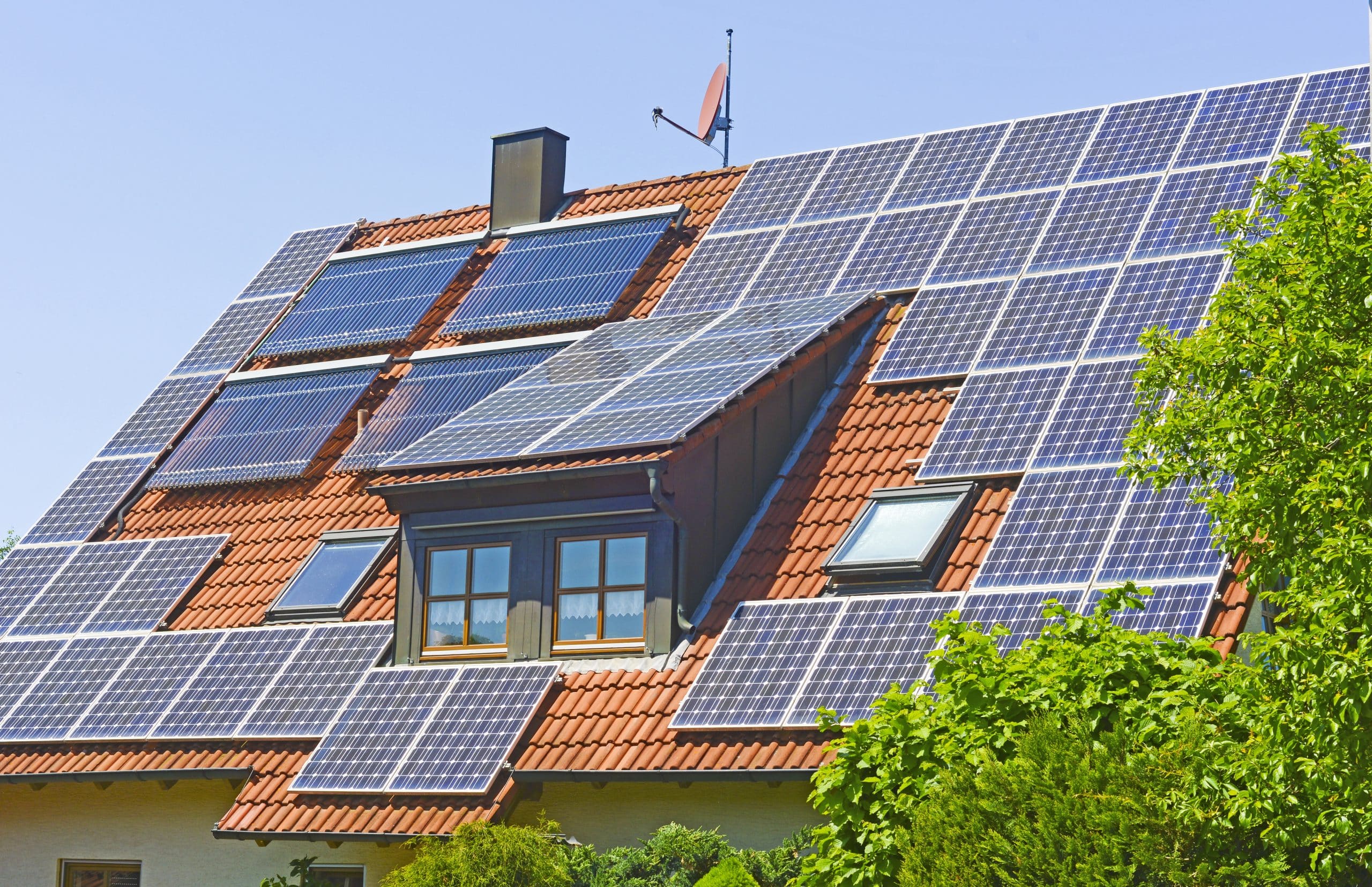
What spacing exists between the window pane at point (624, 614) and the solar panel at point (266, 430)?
697 centimetres

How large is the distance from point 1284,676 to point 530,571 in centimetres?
1136

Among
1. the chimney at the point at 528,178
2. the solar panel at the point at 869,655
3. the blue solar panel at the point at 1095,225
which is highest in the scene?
the chimney at the point at 528,178

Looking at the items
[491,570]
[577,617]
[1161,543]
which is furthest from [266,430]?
[1161,543]

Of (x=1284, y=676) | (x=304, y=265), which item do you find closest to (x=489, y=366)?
(x=304, y=265)

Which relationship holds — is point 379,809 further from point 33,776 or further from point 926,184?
point 926,184

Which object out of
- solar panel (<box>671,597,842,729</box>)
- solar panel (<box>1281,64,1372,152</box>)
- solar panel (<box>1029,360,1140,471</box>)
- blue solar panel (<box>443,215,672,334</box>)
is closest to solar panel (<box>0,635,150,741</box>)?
blue solar panel (<box>443,215,672,334</box>)

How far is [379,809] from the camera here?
18.2 metres

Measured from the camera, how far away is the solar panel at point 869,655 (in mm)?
16312

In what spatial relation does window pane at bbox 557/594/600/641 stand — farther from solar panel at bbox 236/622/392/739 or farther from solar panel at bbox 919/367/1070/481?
solar panel at bbox 919/367/1070/481

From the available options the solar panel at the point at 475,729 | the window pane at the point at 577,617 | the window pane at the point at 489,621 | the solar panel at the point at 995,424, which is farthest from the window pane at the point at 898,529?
the window pane at the point at 489,621

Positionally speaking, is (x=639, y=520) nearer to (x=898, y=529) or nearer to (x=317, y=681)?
(x=898, y=529)

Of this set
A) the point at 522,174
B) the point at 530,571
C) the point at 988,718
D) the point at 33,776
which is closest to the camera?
the point at 988,718

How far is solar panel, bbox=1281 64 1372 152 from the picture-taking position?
20672 millimetres

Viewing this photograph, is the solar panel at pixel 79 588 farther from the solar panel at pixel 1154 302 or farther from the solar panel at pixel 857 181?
the solar panel at pixel 1154 302
